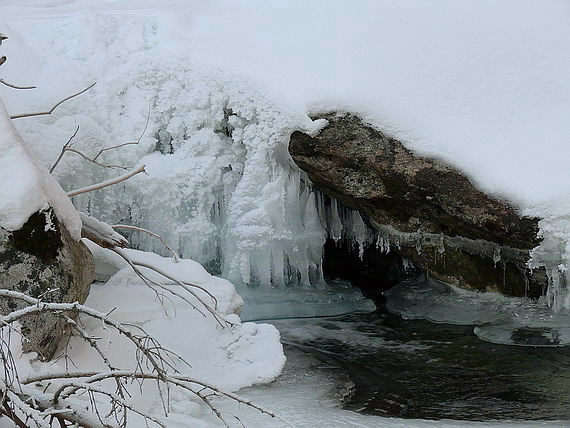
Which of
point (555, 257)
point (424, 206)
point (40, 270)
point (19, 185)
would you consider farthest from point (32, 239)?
point (555, 257)

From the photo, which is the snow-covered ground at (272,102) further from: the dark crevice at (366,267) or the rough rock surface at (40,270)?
the rough rock surface at (40,270)

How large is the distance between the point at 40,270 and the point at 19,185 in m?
0.39

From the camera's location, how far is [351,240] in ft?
22.4

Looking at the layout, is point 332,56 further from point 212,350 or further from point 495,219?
point 212,350

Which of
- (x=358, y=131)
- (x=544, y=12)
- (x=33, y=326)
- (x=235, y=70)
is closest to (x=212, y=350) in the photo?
(x=33, y=326)

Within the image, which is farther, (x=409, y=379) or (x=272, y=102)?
(x=272, y=102)

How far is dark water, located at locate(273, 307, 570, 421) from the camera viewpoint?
396 cm

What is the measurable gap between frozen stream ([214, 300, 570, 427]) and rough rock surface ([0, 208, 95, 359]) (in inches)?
37.8

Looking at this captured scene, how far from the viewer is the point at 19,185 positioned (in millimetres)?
3188

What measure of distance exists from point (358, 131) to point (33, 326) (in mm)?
3105

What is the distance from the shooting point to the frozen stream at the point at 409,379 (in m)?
3.74

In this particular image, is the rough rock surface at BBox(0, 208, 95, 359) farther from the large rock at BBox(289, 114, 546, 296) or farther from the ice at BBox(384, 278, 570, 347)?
the ice at BBox(384, 278, 570, 347)

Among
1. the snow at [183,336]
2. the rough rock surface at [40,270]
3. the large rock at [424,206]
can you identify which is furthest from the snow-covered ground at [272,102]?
the rough rock surface at [40,270]

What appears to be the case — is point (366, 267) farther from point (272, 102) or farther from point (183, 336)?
point (183, 336)
